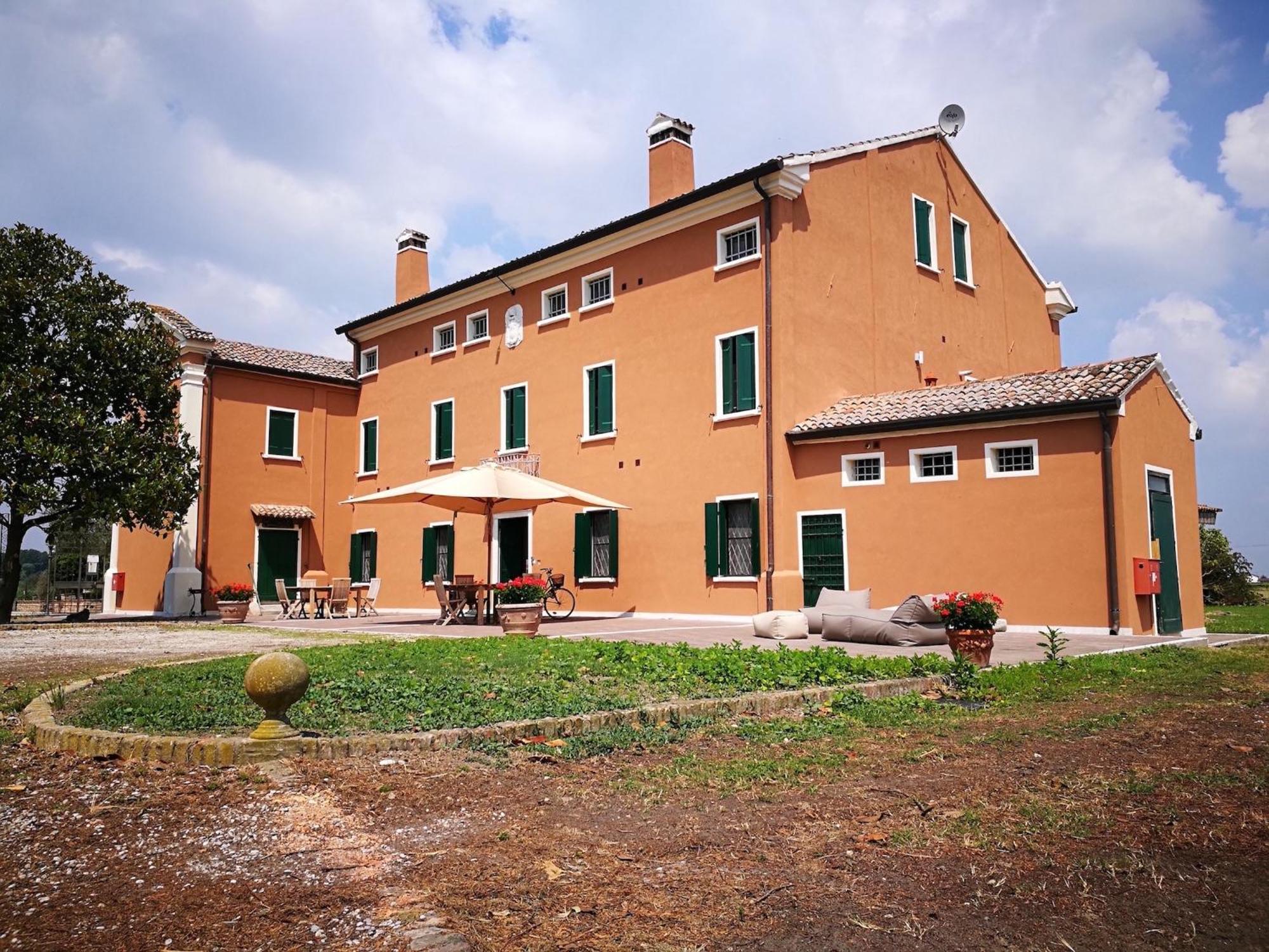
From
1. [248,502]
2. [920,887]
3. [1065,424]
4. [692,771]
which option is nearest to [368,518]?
[248,502]

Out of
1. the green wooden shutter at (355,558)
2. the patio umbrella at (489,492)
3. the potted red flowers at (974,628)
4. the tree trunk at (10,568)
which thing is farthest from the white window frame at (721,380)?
the tree trunk at (10,568)

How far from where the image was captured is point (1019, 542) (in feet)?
48.1

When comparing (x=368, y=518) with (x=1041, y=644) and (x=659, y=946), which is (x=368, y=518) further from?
(x=659, y=946)

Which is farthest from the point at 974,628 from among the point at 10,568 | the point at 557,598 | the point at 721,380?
the point at 10,568

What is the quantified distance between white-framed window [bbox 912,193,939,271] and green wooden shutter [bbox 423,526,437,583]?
43.4 feet

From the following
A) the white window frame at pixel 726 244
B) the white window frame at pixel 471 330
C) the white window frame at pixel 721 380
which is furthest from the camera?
the white window frame at pixel 471 330

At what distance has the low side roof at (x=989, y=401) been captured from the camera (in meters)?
14.1

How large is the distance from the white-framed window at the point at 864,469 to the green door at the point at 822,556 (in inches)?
26.1

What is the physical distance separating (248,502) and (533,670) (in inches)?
775

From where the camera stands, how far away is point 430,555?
2428cm

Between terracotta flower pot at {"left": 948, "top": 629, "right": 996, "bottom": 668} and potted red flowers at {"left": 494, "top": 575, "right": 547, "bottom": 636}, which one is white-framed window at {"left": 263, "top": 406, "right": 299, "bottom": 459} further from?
terracotta flower pot at {"left": 948, "top": 629, "right": 996, "bottom": 668}

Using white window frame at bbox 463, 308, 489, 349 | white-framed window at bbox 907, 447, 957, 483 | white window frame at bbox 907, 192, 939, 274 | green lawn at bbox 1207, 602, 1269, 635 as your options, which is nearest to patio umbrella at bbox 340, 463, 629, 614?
white-framed window at bbox 907, 447, 957, 483

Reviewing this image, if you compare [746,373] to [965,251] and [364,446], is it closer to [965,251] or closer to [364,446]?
[965,251]

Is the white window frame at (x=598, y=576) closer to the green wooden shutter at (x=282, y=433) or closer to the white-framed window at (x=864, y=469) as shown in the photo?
the white-framed window at (x=864, y=469)
